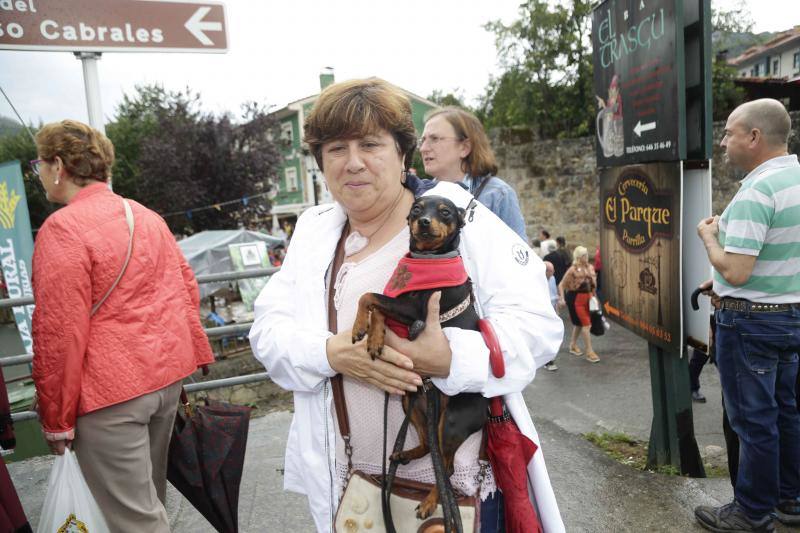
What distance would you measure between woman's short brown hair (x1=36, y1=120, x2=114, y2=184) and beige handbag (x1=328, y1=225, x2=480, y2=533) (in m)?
1.52

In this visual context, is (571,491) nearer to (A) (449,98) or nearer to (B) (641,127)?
(B) (641,127)

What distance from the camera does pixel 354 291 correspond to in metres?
1.58

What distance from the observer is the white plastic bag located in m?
2.01

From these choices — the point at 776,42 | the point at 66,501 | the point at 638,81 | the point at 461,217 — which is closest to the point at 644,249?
the point at 638,81

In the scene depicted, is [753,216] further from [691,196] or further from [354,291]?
[354,291]

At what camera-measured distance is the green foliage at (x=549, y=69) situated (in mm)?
16625

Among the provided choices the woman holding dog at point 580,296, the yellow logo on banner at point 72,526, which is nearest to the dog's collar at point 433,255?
the yellow logo on banner at point 72,526

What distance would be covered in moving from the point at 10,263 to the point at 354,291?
5317mm

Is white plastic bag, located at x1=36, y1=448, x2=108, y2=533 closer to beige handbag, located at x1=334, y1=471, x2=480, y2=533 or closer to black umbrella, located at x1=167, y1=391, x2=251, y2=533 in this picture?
black umbrella, located at x1=167, y1=391, x2=251, y2=533

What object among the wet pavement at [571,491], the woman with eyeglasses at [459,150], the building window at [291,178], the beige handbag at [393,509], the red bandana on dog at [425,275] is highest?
the building window at [291,178]

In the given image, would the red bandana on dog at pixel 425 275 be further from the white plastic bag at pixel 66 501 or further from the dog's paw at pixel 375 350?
the white plastic bag at pixel 66 501

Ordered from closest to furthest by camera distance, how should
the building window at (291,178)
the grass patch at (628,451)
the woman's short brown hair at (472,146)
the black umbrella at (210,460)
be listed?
the black umbrella at (210,460) → the woman's short brown hair at (472,146) → the grass patch at (628,451) → the building window at (291,178)

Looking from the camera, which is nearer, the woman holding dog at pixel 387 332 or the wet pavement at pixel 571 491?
the woman holding dog at pixel 387 332

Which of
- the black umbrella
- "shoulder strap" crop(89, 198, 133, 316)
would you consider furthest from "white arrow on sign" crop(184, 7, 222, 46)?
the black umbrella
